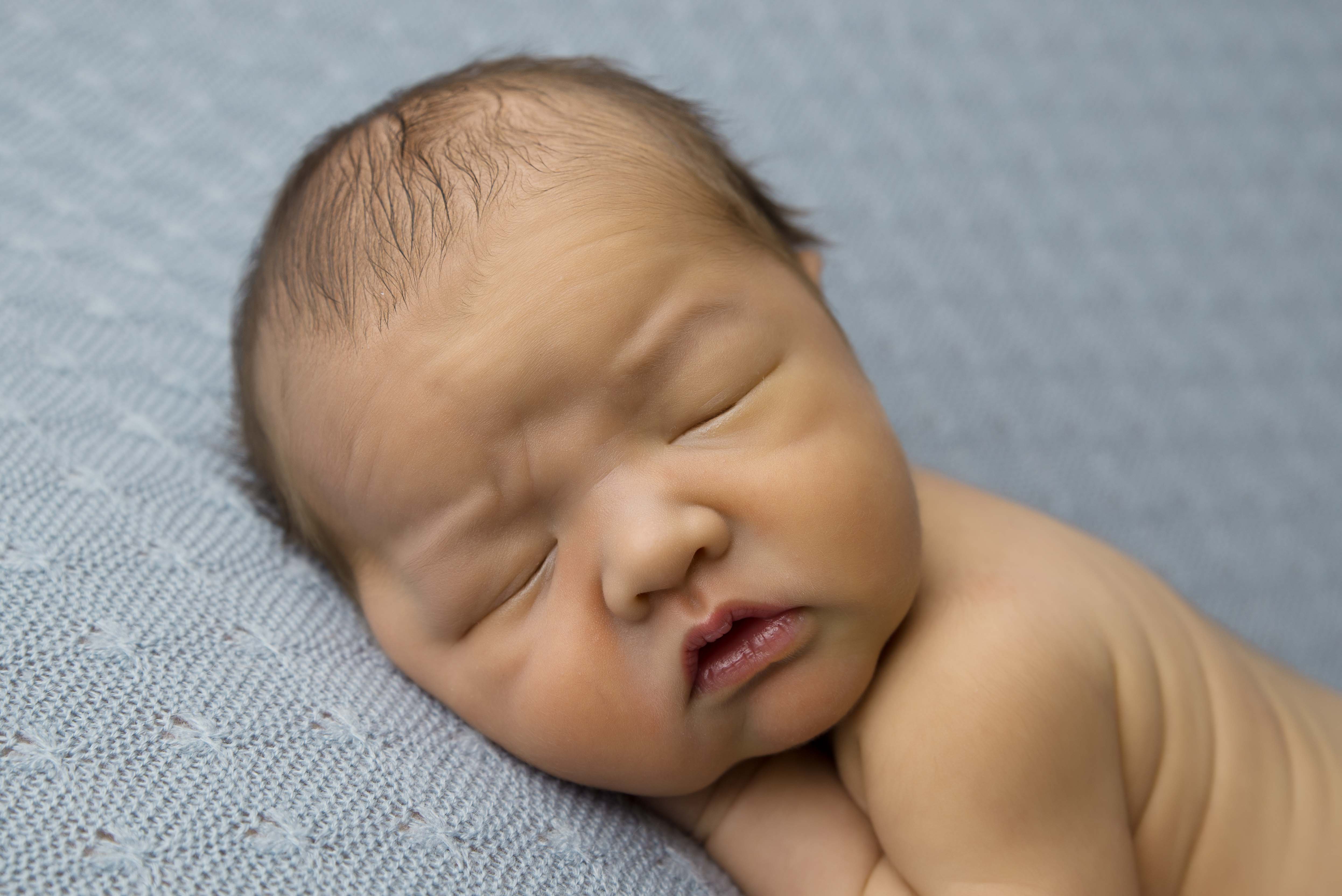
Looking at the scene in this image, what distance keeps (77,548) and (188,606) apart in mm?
102

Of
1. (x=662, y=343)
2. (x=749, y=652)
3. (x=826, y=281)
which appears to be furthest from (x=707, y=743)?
(x=826, y=281)

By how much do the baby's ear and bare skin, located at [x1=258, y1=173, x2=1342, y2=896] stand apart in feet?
0.41

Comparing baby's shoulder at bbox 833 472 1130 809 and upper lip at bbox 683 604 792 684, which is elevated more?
upper lip at bbox 683 604 792 684

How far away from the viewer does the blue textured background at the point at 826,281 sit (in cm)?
86

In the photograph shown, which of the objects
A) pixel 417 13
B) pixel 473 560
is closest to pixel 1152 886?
pixel 473 560

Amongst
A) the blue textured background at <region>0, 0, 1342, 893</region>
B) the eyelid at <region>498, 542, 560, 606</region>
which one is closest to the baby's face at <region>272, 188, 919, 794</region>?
the eyelid at <region>498, 542, 560, 606</region>

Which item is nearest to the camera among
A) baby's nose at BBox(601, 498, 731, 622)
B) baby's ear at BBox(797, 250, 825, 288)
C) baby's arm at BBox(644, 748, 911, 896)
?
baby's nose at BBox(601, 498, 731, 622)

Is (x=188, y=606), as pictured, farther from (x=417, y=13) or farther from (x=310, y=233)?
(x=417, y=13)

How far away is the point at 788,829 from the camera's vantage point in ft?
3.26

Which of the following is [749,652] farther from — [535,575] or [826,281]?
[826,281]

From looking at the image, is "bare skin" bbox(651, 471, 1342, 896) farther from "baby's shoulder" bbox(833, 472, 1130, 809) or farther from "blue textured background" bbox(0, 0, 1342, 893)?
"blue textured background" bbox(0, 0, 1342, 893)

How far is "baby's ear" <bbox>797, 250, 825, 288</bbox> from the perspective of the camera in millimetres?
1084

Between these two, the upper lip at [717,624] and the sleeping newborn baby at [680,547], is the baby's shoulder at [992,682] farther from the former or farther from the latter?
the upper lip at [717,624]

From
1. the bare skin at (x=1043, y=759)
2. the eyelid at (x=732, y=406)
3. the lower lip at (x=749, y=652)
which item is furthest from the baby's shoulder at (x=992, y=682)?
the eyelid at (x=732, y=406)
